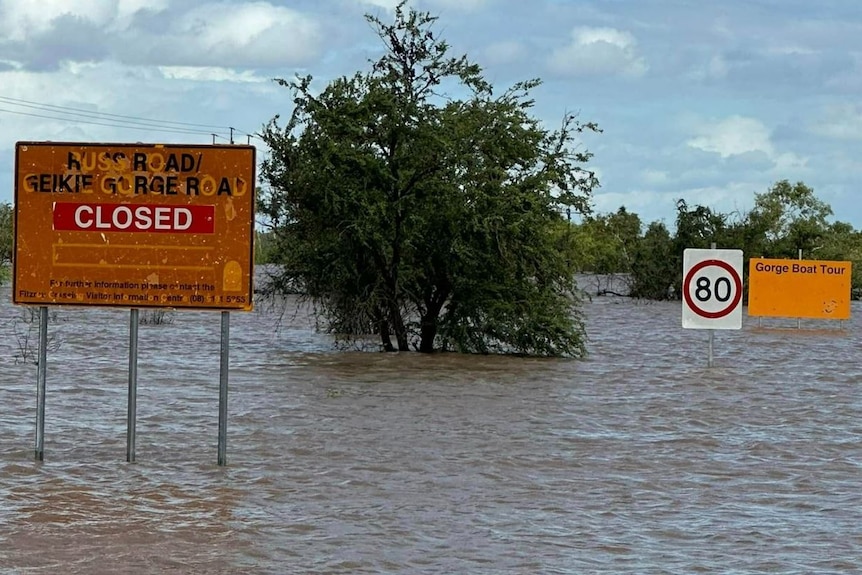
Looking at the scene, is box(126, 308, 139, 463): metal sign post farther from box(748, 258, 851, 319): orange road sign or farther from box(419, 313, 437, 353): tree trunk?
box(748, 258, 851, 319): orange road sign

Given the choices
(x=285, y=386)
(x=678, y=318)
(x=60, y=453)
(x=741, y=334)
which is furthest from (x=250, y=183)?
(x=678, y=318)

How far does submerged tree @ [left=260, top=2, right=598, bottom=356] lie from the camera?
25.2m

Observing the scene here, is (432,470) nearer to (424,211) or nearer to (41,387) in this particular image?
(41,387)

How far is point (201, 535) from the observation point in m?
9.88

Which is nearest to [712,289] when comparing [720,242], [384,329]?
[384,329]

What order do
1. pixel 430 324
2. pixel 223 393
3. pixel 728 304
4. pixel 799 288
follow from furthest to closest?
pixel 799 288 → pixel 430 324 → pixel 728 304 → pixel 223 393

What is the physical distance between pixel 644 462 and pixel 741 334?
73.1 feet

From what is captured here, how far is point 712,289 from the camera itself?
863 inches

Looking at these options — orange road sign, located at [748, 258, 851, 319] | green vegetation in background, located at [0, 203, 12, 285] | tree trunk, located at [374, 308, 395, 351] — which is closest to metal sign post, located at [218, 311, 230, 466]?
tree trunk, located at [374, 308, 395, 351]

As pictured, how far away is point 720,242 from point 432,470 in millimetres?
46925

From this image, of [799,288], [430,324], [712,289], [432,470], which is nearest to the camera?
[432,470]

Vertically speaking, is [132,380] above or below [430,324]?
below

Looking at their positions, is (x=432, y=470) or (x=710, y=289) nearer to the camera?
(x=432, y=470)

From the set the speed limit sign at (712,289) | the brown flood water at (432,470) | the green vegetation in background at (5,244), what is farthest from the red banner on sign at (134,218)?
the green vegetation in background at (5,244)
